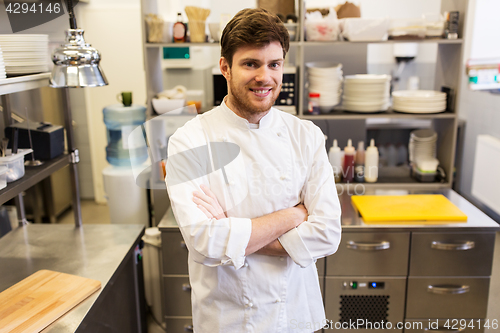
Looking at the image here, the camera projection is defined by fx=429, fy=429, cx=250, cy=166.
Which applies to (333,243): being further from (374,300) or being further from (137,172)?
(374,300)

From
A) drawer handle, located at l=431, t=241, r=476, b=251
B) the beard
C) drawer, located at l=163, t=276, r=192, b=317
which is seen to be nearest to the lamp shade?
the beard

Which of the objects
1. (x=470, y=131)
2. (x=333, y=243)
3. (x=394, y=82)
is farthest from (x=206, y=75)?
(x=333, y=243)

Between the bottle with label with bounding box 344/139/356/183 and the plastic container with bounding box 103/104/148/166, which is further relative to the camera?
the plastic container with bounding box 103/104/148/166

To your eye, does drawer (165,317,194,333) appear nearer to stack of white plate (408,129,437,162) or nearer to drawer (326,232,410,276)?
drawer (326,232,410,276)

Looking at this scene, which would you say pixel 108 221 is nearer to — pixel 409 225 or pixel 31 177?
pixel 31 177

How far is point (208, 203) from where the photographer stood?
3.97ft

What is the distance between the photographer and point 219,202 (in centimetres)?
126

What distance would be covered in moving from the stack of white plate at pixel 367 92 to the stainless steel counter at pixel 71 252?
1.37 m

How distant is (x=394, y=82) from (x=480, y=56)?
103 centimetres

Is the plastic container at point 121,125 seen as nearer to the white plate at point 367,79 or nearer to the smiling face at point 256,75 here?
the white plate at point 367,79

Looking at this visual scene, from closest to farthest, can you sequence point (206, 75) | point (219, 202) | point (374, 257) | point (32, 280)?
point (219, 202) < point (32, 280) < point (374, 257) < point (206, 75)

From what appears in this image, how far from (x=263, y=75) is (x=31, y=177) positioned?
101cm

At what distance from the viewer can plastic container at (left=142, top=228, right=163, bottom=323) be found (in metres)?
2.44

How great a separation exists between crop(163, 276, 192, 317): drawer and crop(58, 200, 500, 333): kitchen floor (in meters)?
0.31
